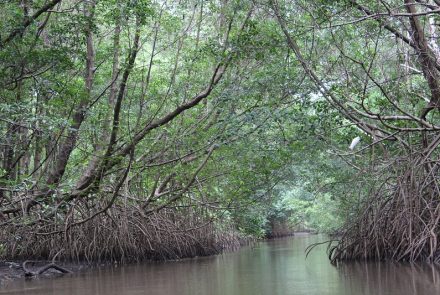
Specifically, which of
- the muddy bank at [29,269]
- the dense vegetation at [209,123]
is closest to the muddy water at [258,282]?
the muddy bank at [29,269]

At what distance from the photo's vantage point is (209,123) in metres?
9.49

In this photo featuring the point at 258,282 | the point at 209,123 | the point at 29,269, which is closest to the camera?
the point at 258,282

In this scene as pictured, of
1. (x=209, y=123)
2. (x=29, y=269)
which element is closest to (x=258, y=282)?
(x=29, y=269)

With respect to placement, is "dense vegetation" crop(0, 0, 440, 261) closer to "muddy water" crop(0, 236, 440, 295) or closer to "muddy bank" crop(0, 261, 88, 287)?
"muddy bank" crop(0, 261, 88, 287)

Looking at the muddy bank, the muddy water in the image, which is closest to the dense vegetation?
the muddy bank

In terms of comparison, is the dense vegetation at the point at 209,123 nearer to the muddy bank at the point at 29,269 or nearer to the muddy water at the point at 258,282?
the muddy bank at the point at 29,269

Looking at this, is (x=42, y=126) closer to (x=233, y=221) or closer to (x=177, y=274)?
(x=177, y=274)

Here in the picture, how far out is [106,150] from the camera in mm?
8453

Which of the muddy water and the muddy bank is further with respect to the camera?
the muddy bank

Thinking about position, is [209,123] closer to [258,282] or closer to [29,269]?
[29,269]

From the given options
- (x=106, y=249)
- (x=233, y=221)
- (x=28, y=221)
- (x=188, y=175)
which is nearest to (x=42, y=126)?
(x=28, y=221)

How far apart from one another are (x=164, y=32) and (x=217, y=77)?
1.21 metres

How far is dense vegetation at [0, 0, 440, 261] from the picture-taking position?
6637 millimetres

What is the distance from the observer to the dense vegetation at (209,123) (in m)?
6.64
